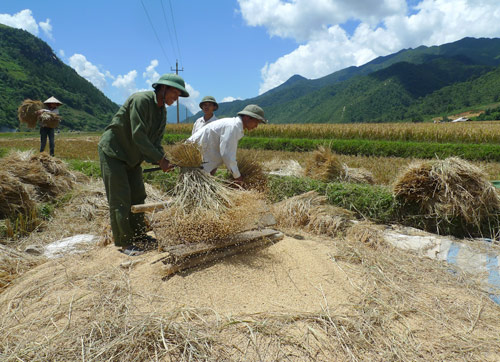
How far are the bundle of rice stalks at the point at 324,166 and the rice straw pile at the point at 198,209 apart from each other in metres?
2.82

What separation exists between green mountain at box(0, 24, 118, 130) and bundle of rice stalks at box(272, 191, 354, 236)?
61723 mm

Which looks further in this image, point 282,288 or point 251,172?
point 251,172

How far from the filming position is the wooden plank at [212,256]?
239 cm

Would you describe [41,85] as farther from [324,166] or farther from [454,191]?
[454,191]

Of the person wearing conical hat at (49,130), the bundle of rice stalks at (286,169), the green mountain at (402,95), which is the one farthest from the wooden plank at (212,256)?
the green mountain at (402,95)

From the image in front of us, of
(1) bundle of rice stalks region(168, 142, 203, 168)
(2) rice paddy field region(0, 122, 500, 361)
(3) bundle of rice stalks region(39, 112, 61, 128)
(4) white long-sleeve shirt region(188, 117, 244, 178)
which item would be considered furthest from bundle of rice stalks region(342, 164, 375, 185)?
(3) bundle of rice stalks region(39, 112, 61, 128)

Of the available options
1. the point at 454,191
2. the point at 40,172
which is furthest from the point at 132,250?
the point at 454,191

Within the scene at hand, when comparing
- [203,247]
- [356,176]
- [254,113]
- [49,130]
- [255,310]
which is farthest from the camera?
[49,130]

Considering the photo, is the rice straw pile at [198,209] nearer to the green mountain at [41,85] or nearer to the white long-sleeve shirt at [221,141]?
the white long-sleeve shirt at [221,141]

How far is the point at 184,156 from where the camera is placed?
281 cm

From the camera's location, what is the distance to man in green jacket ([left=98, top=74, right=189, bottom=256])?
282 cm

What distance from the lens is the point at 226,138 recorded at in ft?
10.8

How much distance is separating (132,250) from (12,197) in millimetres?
2464

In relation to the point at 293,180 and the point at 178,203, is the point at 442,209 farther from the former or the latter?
the point at 178,203
